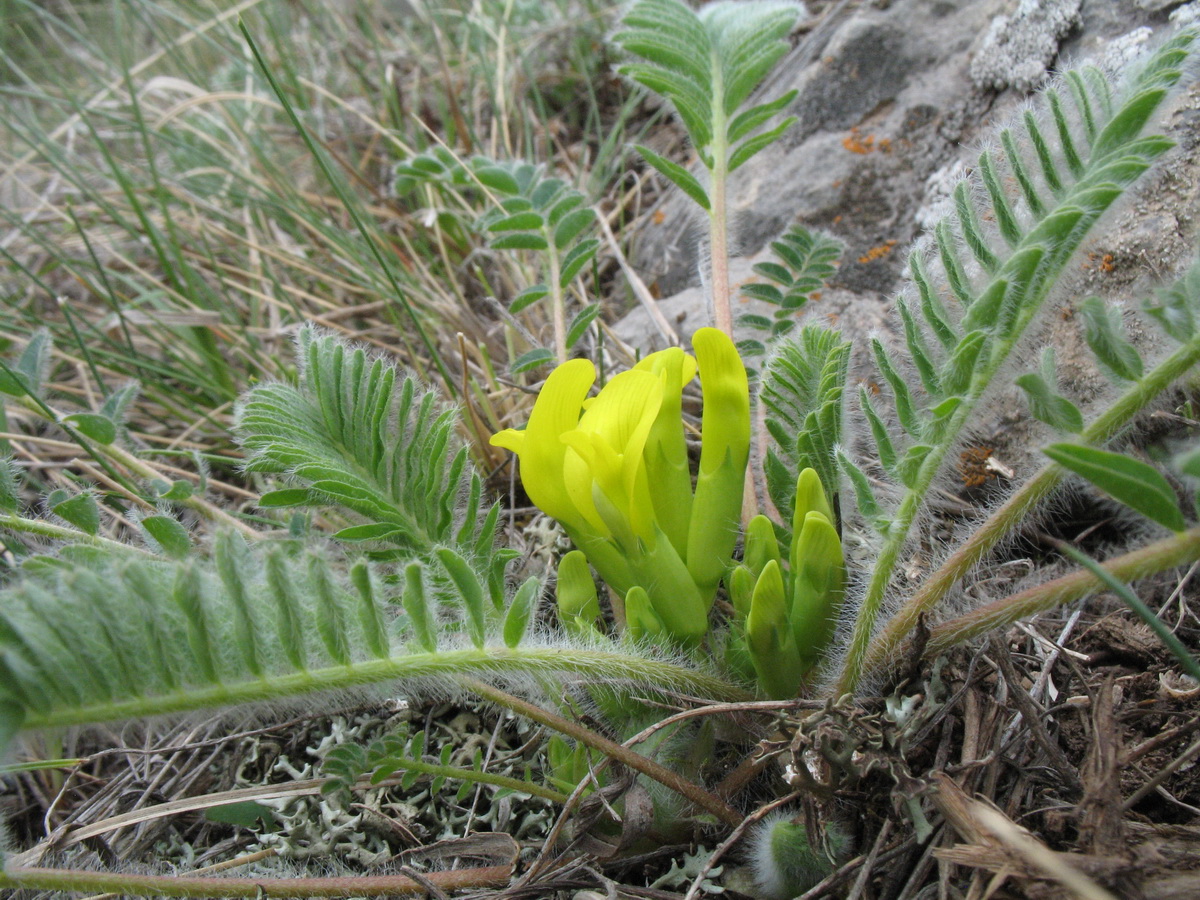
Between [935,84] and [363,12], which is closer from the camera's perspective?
[935,84]


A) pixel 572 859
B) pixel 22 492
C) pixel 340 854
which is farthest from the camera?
pixel 22 492

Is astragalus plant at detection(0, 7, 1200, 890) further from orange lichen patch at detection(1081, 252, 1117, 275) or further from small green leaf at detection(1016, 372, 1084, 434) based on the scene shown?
orange lichen patch at detection(1081, 252, 1117, 275)

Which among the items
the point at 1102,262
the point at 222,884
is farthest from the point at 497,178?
the point at 222,884

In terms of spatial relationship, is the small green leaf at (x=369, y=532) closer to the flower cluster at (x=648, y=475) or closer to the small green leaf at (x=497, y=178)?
the flower cluster at (x=648, y=475)

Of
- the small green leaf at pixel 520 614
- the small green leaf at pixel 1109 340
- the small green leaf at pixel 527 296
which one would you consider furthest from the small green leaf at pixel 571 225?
the small green leaf at pixel 1109 340

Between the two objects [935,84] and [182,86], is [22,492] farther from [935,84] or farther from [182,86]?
[935,84]

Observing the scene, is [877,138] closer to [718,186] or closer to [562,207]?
[718,186]

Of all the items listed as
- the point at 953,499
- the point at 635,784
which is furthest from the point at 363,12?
the point at 635,784

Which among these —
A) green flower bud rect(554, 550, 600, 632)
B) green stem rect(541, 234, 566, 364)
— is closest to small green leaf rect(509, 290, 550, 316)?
green stem rect(541, 234, 566, 364)
